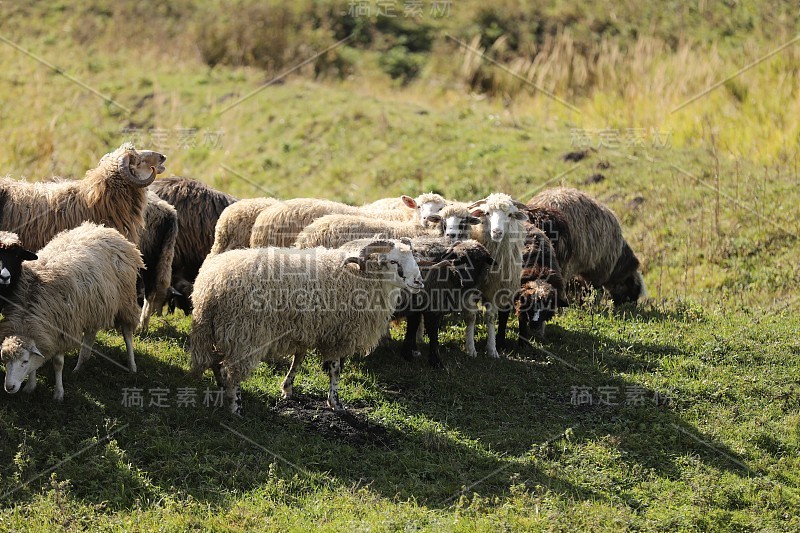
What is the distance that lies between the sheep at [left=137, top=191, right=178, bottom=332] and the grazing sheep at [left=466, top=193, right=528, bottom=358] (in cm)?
384

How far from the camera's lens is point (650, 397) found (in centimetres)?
990

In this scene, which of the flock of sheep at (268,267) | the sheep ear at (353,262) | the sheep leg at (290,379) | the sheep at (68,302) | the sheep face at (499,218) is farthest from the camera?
the sheep face at (499,218)

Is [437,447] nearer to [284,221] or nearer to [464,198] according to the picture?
[284,221]

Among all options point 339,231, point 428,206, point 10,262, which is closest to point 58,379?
point 10,262

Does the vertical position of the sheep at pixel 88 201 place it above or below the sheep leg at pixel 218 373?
above

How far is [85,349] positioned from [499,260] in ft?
16.1

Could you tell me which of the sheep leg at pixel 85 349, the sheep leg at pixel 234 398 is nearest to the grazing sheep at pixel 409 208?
the sheep leg at pixel 234 398

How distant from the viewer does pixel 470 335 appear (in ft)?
35.8

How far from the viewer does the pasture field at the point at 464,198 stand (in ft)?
26.0

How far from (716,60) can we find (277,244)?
539 inches

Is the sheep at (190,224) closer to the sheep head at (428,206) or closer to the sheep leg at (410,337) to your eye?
the sheep head at (428,206)

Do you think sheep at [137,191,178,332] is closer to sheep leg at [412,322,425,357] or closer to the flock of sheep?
the flock of sheep

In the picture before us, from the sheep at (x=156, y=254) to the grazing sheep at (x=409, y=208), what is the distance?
8.24 ft

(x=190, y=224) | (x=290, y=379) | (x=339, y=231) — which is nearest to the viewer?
(x=290, y=379)
